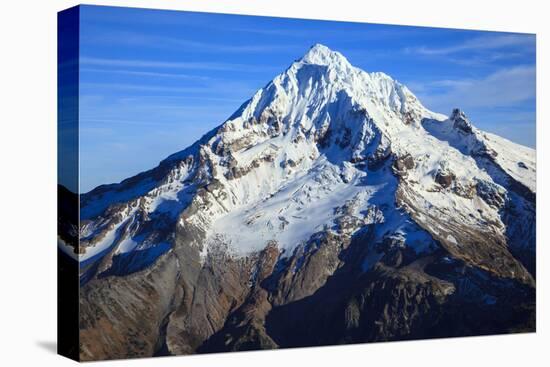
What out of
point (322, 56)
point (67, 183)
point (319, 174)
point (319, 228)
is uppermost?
point (322, 56)

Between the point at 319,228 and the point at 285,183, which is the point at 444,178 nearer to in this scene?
the point at 319,228

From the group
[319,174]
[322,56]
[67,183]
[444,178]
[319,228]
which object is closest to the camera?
[67,183]

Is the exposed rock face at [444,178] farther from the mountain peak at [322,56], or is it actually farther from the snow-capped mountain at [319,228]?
the mountain peak at [322,56]

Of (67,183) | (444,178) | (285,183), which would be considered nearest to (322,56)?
(285,183)

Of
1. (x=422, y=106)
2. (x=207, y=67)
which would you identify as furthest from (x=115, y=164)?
(x=422, y=106)

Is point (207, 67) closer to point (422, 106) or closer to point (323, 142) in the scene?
point (323, 142)

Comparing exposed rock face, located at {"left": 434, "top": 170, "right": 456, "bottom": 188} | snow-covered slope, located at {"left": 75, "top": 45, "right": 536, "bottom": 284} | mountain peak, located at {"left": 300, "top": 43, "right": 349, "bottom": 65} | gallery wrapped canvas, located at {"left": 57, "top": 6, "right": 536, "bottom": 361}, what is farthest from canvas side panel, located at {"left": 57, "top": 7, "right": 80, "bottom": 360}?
exposed rock face, located at {"left": 434, "top": 170, "right": 456, "bottom": 188}

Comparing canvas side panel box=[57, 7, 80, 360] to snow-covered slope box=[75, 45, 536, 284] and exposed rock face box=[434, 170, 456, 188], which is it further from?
exposed rock face box=[434, 170, 456, 188]
